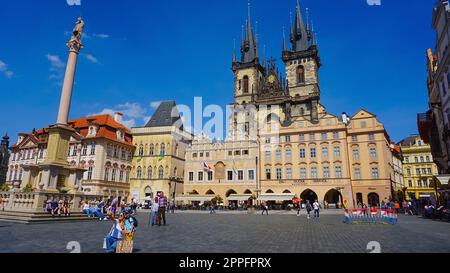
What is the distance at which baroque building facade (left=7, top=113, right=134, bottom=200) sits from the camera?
4134 centimetres

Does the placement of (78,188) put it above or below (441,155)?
below

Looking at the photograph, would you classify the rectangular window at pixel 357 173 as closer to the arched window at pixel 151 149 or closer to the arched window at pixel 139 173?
the arched window at pixel 151 149

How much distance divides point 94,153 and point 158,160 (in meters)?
10.0

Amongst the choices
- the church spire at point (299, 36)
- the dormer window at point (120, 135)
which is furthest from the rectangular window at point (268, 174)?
the church spire at point (299, 36)

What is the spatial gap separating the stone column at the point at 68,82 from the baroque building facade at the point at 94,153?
901 inches

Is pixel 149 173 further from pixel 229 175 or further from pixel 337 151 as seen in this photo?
pixel 337 151

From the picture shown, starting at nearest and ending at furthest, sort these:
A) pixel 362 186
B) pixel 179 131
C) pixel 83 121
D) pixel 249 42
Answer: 1. pixel 362 186
2. pixel 83 121
3. pixel 179 131
4. pixel 249 42

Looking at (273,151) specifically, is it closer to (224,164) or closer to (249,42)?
(224,164)

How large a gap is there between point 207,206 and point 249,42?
156 ft

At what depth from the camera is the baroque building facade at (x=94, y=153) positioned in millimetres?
41344

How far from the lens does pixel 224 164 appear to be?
44406 mm
